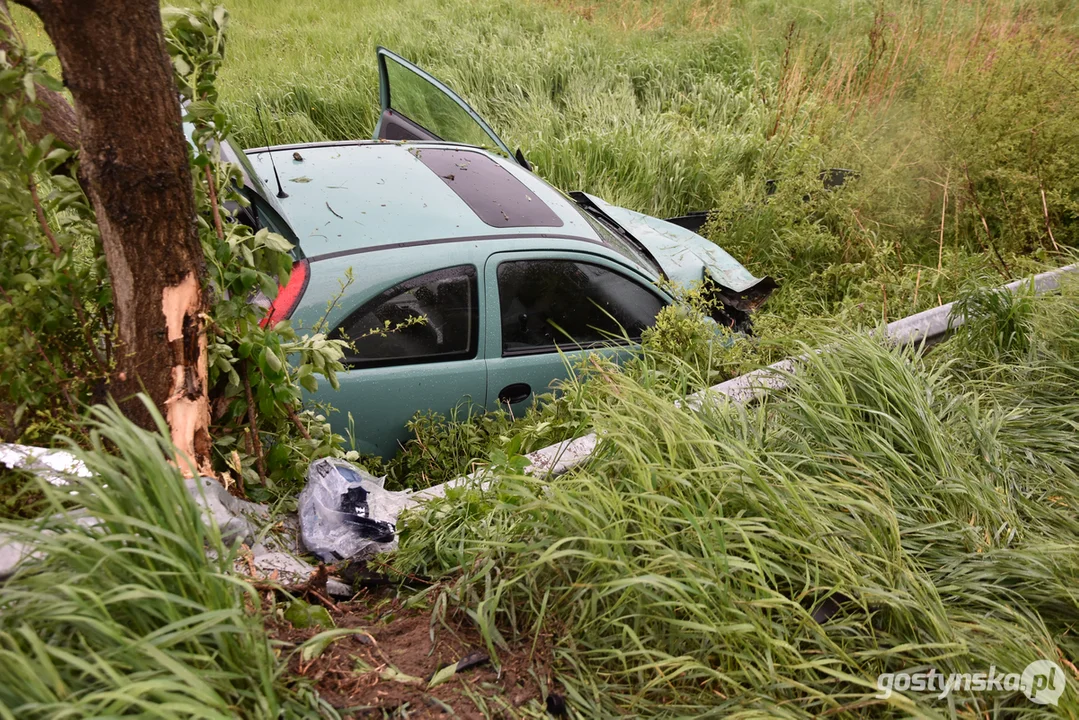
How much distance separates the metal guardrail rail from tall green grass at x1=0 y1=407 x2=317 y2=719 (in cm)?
118

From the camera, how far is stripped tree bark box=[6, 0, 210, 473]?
1.96 metres

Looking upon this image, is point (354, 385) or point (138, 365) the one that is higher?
point (138, 365)

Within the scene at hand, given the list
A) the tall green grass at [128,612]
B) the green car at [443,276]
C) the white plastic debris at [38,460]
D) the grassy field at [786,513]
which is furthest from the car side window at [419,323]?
the tall green grass at [128,612]

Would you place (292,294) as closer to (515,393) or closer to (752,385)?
(515,393)

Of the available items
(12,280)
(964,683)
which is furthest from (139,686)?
(964,683)

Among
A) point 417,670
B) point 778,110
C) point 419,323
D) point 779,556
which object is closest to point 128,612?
point 417,670

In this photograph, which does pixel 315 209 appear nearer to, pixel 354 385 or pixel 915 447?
pixel 354 385

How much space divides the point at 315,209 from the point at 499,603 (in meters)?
2.23

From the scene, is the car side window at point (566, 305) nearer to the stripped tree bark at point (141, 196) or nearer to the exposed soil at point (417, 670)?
the stripped tree bark at point (141, 196)

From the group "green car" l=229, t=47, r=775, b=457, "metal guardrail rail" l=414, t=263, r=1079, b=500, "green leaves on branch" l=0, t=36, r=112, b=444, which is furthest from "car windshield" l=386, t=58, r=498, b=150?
"green leaves on branch" l=0, t=36, r=112, b=444

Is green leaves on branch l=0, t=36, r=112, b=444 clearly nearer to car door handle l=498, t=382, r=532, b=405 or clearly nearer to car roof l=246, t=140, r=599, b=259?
car roof l=246, t=140, r=599, b=259

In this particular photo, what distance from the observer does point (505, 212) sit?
3949 millimetres

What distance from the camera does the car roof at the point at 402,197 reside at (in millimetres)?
3525

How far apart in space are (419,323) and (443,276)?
0.84ft
